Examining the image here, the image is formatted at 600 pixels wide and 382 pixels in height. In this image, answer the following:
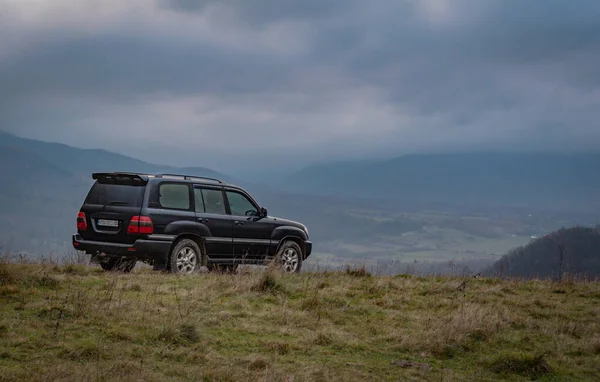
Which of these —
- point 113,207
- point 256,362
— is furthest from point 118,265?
point 256,362

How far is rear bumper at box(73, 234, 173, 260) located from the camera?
13.9 meters

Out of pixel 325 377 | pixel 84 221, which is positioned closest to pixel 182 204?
pixel 84 221

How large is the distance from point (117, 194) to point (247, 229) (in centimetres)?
323

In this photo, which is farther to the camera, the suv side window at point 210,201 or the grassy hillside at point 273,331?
the suv side window at point 210,201

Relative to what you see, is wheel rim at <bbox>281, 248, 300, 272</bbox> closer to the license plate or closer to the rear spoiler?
the rear spoiler

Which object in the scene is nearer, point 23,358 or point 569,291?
point 23,358

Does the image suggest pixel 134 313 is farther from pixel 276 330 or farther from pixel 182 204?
pixel 182 204

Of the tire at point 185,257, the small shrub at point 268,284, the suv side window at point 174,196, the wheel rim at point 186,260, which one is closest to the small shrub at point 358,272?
the tire at point 185,257

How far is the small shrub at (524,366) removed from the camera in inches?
324

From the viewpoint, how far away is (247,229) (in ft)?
52.7

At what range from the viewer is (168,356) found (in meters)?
7.82

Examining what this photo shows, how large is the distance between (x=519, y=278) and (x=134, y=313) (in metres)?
10.8

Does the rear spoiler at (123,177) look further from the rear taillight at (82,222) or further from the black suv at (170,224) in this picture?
the rear taillight at (82,222)

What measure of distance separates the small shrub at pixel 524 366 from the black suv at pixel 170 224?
23.1ft
